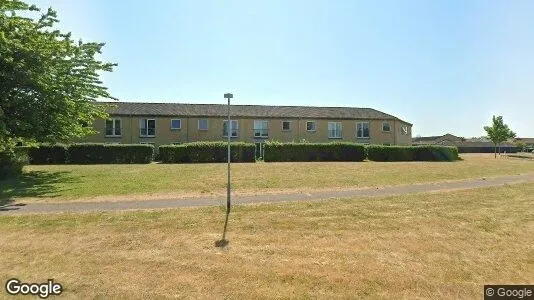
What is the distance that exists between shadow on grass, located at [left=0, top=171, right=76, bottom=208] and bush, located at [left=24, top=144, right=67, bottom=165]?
7.82 meters

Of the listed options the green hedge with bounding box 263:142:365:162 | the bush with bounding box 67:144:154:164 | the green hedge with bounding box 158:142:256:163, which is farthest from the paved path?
the bush with bounding box 67:144:154:164

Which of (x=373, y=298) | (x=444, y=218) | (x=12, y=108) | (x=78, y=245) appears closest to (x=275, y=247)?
(x=373, y=298)

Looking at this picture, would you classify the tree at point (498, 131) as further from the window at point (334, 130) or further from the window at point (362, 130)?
the window at point (334, 130)

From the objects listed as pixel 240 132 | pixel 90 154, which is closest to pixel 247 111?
pixel 240 132

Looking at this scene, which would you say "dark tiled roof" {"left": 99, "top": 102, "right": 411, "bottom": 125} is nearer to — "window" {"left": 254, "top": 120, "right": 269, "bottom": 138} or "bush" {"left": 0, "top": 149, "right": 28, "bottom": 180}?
"window" {"left": 254, "top": 120, "right": 269, "bottom": 138}

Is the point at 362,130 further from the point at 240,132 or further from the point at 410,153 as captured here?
the point at 240,132

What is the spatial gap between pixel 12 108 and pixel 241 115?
24.0 meters

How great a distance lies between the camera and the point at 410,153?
1262 inches

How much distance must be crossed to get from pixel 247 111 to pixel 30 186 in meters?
27.4

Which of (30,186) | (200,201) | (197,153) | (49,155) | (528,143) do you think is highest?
(528,143)

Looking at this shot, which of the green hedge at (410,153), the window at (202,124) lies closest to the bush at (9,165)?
the window at (202,124)

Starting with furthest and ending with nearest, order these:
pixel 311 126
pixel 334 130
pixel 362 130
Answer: pixel 362 130 < pixel 334 130 < pixel 311 126

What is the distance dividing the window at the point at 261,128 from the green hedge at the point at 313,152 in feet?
34.3

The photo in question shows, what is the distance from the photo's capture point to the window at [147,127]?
36.8m
